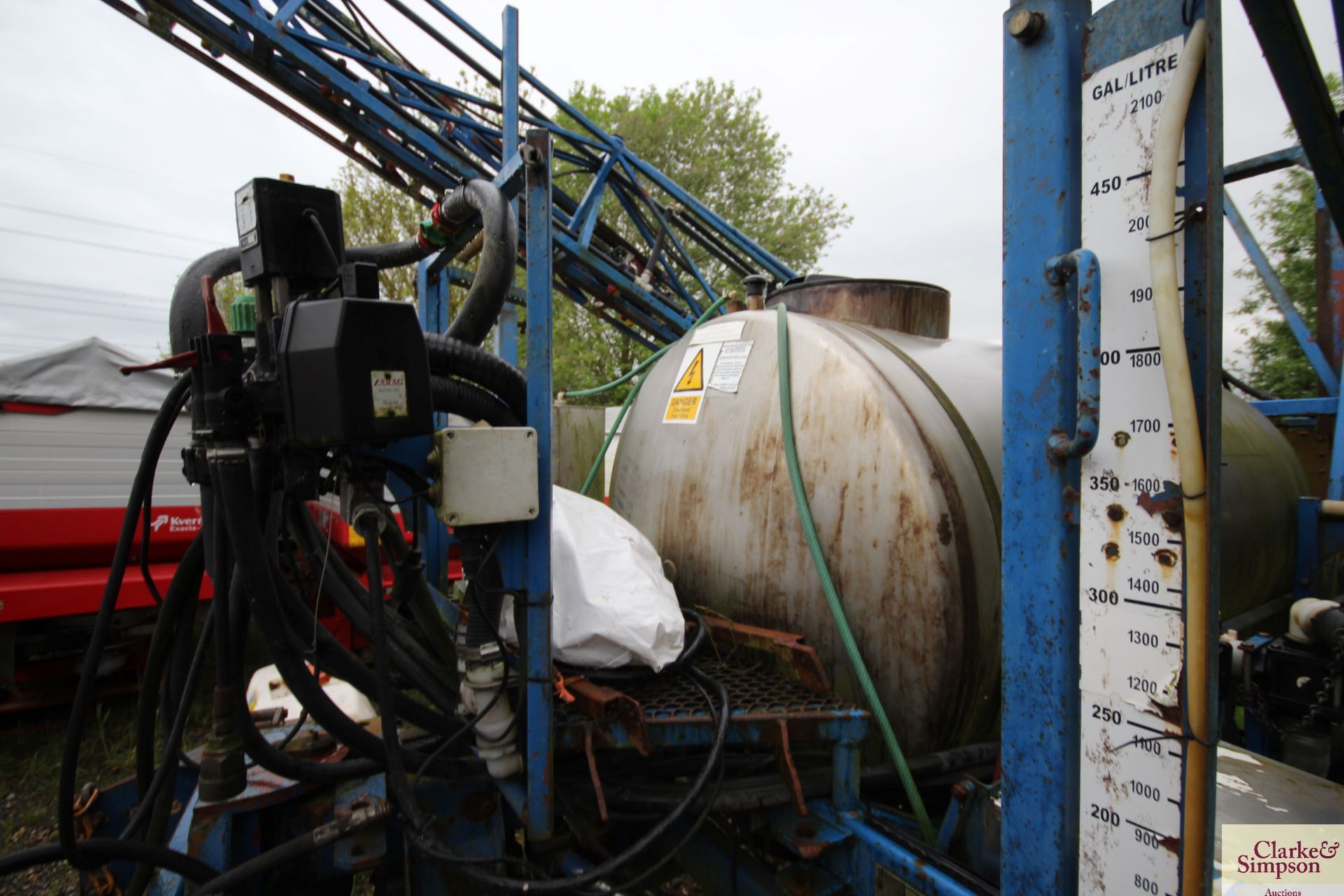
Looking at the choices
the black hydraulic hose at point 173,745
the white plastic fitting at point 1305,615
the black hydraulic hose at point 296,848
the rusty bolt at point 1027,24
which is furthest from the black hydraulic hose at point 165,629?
the white plastic fitting at point 1305,615

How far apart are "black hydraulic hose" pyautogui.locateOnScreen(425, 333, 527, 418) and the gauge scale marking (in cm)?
110

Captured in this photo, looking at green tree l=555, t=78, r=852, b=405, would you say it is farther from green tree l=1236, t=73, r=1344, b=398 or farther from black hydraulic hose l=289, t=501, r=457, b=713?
black hydraulic hose l=289, t=501, r=457, b=713

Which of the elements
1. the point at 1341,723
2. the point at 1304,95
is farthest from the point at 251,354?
the point at 1341,723

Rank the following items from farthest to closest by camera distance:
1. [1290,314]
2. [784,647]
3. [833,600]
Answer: [1290,314] < [784,647] < [833,600]

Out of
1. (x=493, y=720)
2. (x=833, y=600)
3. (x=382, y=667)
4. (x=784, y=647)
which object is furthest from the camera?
(x=784, y=647)

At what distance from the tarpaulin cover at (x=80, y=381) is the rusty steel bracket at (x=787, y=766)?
4.05 meters

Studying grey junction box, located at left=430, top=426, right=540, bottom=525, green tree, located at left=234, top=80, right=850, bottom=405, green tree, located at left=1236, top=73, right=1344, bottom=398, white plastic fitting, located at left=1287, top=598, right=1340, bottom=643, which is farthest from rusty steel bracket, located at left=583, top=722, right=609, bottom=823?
green tree, located at left=234, top=80, right=850, bottom=405

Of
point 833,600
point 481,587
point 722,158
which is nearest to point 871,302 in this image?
point 833,600

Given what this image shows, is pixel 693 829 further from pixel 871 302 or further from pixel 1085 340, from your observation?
pixel 871 302

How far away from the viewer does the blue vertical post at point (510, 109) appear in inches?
86.0

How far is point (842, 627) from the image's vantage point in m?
1.56

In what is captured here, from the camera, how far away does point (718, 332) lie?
2.26 metres

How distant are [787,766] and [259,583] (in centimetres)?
112

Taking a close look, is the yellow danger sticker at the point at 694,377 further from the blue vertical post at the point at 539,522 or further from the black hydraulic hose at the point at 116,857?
the black hydraulic hose at the point at 116,857
